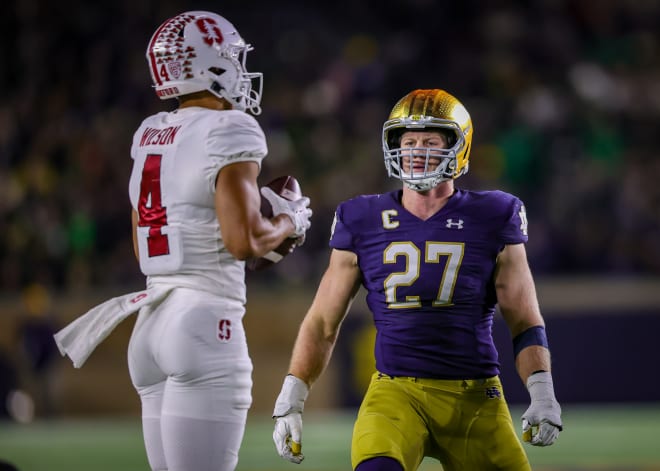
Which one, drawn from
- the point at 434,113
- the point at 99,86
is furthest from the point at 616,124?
the point at 434,113

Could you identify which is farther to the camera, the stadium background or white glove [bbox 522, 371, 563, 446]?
the stadium background

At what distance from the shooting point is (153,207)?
385 cm

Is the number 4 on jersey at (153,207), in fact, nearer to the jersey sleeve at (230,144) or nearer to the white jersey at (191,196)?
the white jersey at (191,196)

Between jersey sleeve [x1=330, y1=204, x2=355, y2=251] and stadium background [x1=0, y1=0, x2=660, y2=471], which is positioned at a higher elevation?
jersey sleeve [x1=330, y1=204, x2=355, y2=251]

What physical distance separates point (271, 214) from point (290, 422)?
0.73 meters

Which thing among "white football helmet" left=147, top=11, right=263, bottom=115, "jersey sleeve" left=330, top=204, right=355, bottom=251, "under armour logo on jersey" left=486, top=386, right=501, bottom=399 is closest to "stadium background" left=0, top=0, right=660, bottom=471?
"jersey sleeve" left=330, top=204, right=355, bottom=251

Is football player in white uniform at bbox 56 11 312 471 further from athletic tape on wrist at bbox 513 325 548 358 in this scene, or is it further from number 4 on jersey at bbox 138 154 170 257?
athletic tape on wrist at bbox 513 325 548 358

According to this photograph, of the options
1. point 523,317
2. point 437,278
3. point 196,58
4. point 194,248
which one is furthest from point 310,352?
point 196,58

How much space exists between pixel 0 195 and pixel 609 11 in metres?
7.66

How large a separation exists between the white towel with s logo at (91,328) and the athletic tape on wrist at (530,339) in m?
1.31

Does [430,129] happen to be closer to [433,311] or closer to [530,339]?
[433,311]

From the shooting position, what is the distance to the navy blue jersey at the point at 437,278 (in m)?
3.99

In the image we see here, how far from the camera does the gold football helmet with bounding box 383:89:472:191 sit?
13.5 feet

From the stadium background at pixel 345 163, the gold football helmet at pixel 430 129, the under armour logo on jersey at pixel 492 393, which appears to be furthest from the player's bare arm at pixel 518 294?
the stadium background at pixel 345 163
